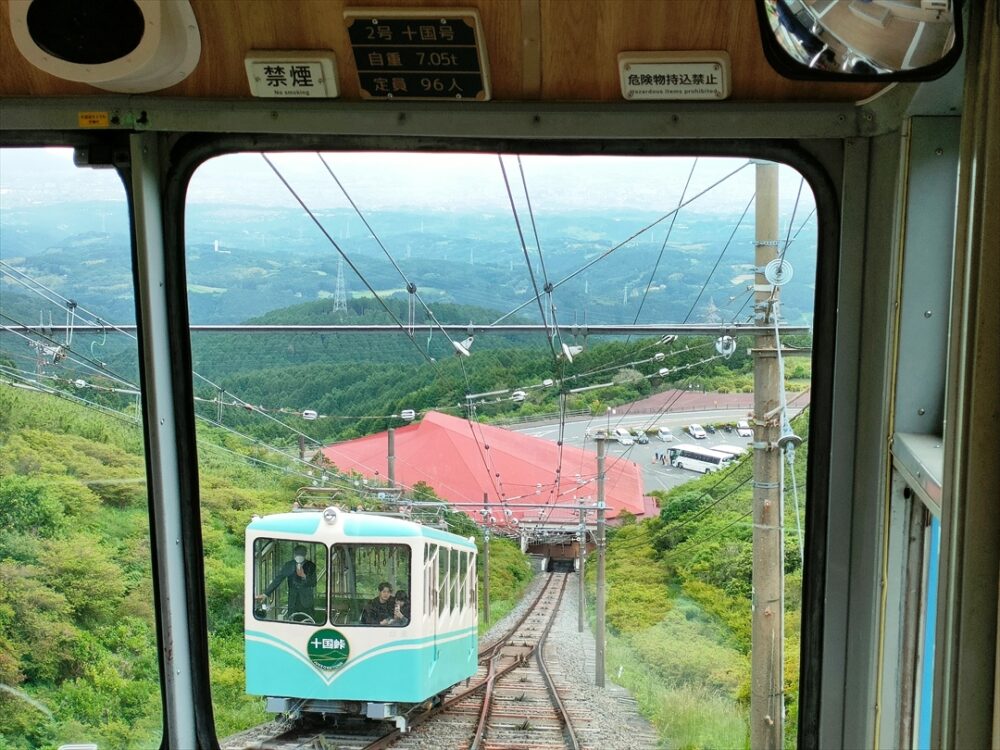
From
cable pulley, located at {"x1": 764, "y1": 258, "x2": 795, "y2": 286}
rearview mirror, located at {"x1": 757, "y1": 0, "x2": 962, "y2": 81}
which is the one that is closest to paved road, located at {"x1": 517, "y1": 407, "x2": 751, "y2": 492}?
cable pulley, located at {"x1": 764, "y1": 258, "x2": 795, "y2": 286}

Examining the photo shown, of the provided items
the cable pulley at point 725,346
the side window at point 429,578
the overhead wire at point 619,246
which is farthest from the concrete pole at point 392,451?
the cable pulley at point 725,346

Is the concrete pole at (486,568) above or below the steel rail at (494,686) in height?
above

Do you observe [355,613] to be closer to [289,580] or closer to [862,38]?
[289,580]

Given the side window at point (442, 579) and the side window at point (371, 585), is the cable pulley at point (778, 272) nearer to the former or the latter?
the side window at point (442, 579)

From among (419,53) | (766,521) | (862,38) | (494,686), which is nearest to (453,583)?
(494,686)

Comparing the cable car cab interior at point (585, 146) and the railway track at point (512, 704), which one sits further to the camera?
the railway track at point (512, 704)

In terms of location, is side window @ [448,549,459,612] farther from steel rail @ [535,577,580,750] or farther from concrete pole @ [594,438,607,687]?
concrete pole @ [594,438,607,687]
